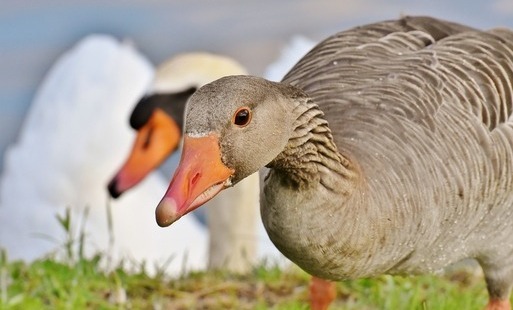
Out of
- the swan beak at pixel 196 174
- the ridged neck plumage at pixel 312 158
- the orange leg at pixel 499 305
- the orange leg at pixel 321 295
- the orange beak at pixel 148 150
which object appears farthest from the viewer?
the orange beak at pixel 148 150

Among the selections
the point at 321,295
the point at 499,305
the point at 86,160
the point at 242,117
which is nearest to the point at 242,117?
the point at 242,117

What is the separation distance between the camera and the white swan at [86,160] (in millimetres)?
11031

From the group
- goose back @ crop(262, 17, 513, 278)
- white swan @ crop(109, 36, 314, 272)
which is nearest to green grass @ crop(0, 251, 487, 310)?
goose back @ crop(262, 17, 513, 278)

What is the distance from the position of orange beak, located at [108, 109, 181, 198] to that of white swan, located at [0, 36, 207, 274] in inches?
82.4

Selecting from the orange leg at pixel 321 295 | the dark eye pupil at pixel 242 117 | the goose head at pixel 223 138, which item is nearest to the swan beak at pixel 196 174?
the goose head at pixel 223 138

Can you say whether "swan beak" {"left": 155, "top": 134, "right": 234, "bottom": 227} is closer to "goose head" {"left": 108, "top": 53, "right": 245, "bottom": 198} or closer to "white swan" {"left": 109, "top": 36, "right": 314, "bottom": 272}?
"white swan" {"left": 109, "top": 36, "right": 314, "bottom": 272}

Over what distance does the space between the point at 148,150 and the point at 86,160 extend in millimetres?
2533

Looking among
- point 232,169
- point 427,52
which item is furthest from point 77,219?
point 232,169

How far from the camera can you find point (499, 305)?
5238mm

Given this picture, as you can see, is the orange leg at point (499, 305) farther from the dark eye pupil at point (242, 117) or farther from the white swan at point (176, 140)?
the white swan at point (176, 140)

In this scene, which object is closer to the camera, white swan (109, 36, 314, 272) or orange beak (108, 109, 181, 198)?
orange beak (108, 109, 181, 198)

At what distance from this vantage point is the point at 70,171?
11188 mm

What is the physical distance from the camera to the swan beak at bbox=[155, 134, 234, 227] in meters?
3.64

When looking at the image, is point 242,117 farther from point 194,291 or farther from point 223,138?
point 194,291
